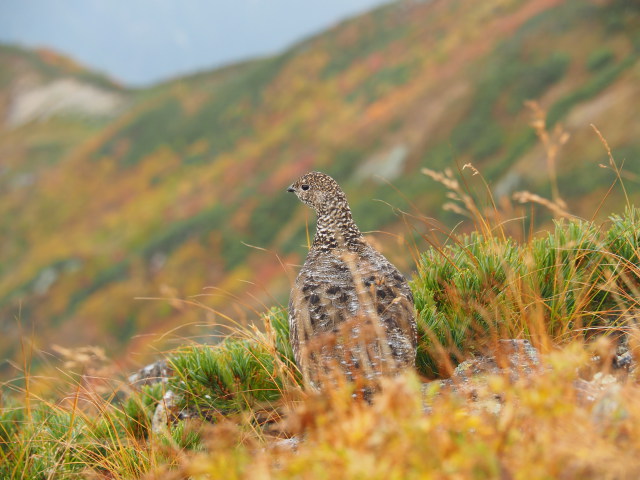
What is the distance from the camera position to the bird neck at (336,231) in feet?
17.9

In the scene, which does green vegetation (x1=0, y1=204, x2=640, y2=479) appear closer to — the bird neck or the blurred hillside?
the bird neck

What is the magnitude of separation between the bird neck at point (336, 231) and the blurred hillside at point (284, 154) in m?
0.59

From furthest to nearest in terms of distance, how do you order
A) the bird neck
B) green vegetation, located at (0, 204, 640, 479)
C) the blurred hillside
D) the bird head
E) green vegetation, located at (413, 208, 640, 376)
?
the blurred hillside
the bird head
the bird neck
green vegetation, located at (413, 208, 640, 376)
green vegetation, located at (0, 204, 640, 479)

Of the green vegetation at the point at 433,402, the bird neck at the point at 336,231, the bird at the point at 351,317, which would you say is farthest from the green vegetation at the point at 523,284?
the bird neck at the point at 336,231

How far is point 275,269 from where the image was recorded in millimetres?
38125

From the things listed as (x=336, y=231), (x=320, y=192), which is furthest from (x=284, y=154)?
(x=336, y=231)

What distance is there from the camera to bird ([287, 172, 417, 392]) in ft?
13.4

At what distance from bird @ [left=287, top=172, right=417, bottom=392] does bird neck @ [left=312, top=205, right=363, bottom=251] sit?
51mm

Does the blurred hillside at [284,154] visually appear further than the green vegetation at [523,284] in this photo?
Yes

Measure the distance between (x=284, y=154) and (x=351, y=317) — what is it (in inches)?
1956

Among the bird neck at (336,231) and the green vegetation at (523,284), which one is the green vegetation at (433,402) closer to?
the green vegetation at (523,284)

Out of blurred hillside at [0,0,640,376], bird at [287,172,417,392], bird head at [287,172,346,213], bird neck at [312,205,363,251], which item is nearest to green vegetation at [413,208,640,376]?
bird at [287,172,417,392]

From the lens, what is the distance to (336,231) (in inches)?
217

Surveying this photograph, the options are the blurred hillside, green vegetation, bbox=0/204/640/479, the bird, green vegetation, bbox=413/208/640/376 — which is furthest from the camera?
the blurred hillside
